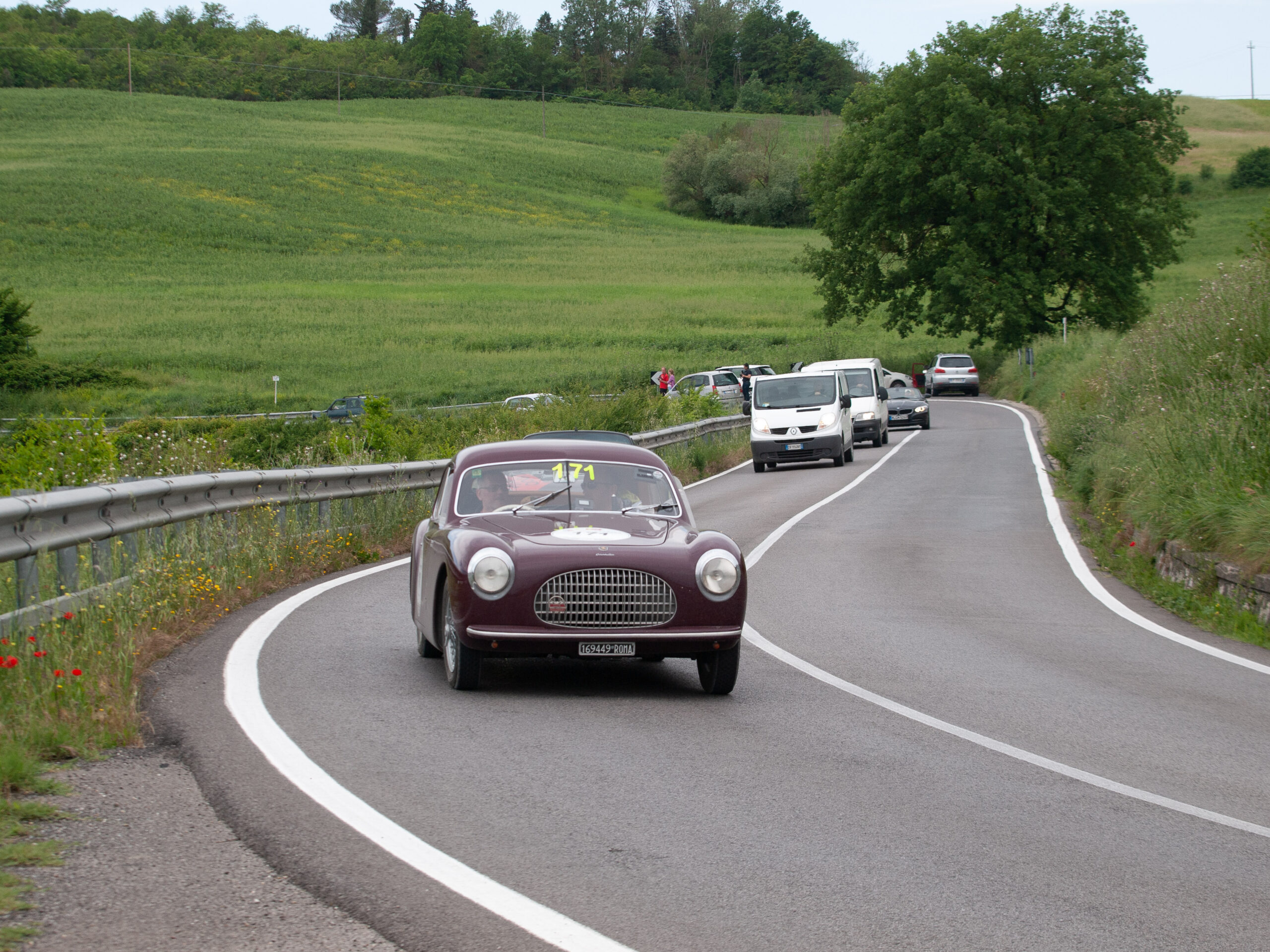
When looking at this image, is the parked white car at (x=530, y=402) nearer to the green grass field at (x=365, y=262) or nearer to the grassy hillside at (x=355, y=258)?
the green grass field at (x=365, y=262)

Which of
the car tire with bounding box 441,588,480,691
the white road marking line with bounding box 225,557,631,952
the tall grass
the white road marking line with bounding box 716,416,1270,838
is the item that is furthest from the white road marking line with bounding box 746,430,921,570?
the white road marking line with bounding box 225,557,631,952

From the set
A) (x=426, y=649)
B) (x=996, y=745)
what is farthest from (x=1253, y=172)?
(x=996, y=745)

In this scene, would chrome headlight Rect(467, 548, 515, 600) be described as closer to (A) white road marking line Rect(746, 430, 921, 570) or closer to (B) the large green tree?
(A) white road marking line Rect(746, 430, 921, 570)

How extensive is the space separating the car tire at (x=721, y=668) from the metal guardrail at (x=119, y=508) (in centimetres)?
361

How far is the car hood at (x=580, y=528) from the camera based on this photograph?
7980 millimetres

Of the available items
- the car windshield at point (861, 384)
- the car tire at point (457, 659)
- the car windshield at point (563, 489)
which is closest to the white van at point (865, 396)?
the car windshield at point (861, 384)

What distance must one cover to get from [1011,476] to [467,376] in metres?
33.0

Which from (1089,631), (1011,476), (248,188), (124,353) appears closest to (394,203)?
(248,188)

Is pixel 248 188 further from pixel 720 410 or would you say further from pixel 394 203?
pixel 720 410

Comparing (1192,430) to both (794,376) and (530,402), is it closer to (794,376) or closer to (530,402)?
(794,376)

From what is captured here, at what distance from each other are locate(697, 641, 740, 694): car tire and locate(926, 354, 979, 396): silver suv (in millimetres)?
51673

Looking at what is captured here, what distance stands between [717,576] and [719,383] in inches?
1516

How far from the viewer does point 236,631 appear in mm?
9664

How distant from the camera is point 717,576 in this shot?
7906 mm
